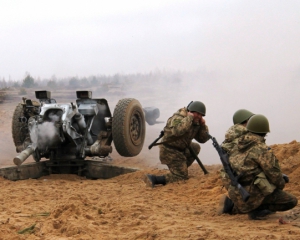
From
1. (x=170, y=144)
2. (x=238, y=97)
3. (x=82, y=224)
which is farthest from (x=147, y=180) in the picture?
(x=238, y=97)

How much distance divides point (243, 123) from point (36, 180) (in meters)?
4.40

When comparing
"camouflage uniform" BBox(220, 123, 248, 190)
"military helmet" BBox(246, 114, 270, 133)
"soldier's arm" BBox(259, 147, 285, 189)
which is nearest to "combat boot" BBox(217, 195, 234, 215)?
"camouflage uniform" BBox(220, 123, 248, 190)

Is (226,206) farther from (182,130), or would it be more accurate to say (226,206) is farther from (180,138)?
(180,138)

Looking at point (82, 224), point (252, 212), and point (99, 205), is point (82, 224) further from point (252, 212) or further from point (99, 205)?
point (252, 212)

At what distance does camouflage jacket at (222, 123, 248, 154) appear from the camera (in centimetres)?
542

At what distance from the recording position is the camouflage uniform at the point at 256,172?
4.99 m

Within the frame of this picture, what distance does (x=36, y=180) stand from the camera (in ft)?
29.0

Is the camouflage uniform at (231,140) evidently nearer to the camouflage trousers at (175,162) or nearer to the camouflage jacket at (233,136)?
the camouflage jacket at (233,136)

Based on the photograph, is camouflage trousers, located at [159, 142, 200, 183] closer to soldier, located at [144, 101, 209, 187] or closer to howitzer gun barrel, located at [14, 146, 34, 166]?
soldier, located at [144, 101, 209, 187]

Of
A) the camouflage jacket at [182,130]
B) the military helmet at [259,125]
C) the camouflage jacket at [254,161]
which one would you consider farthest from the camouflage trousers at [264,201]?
the camouflage jacket at [182,130]

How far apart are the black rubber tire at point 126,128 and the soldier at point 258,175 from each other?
13.8 feet

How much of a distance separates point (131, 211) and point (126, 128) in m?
3.82

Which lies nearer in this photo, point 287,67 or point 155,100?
point 287,67

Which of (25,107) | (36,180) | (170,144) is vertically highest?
(25,107)
